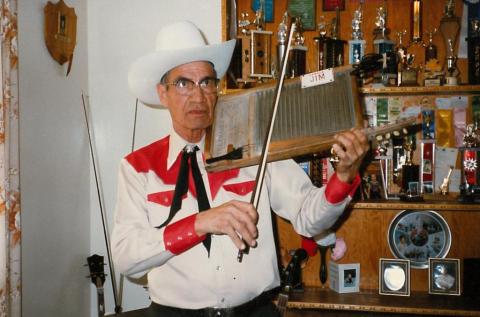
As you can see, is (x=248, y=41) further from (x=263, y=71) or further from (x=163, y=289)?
(x=163, y=289)

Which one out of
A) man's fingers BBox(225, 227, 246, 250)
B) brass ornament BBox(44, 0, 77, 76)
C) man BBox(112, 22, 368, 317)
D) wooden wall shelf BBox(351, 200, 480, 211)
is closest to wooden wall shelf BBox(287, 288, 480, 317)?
wooden wall shelf BBox(351, 200, 480, 211)

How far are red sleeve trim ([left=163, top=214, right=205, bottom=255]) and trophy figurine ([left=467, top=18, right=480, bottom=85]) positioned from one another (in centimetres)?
155

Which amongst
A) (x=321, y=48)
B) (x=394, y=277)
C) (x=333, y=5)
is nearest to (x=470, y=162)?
(x=394, y=277)

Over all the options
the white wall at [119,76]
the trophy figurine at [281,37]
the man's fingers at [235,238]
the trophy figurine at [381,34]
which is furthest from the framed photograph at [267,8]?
the man's fingers at [235,238]

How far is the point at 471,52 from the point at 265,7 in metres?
1.03

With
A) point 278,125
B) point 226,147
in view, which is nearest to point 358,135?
point 278,125

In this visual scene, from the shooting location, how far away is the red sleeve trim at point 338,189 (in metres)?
1.42

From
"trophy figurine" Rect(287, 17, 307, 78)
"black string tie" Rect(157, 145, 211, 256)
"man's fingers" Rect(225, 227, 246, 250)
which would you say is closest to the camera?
"man's fingers" Rect(225, 227, 246, 250)

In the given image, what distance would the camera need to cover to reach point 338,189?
1421 mm

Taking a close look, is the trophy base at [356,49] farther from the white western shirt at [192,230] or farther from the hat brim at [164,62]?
the white western shirt at [192,230]

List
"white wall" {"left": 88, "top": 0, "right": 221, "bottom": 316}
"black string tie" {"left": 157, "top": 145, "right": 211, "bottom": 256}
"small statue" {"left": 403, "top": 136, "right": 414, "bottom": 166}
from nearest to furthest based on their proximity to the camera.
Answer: "black string tie" {"left": 157, "top": 145, "right": 211, "bottom": 256}
"small statue" {"left": 403, "top": 136, "right": 414, "bottom": 166}
"white wall" {"left": 88, "top": 0, "right": 221, "bottom": 316}

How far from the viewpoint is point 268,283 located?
1605 mm

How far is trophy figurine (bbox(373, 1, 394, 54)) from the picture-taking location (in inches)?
89.4

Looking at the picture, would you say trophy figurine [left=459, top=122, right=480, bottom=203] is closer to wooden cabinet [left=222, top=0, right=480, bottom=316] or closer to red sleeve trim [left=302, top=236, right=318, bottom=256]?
wooden cabinet [left=222, top=0, right=480, bottom=316]
